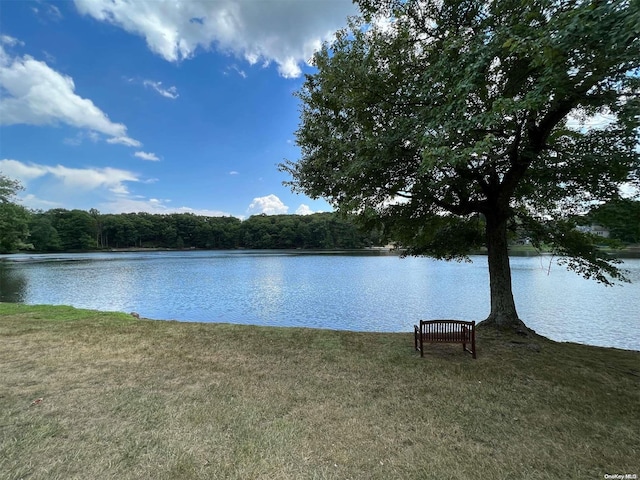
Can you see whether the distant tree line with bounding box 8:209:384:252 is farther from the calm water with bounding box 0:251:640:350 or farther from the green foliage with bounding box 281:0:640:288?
the green foliage with bounding box 281:0:640:288

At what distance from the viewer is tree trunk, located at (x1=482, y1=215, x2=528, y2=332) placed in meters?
7.54

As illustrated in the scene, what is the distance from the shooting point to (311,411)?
3.76 meters

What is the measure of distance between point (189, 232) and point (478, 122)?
101514 millimetres

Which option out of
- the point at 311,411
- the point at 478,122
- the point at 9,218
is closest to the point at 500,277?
the point at 478,122

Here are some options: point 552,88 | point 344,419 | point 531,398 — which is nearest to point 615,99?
point 552,88


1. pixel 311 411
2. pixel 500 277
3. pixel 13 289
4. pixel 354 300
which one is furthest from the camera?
pixel 13 289

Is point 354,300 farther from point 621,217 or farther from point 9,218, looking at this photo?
point 9,218

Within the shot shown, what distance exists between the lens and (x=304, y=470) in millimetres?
2695

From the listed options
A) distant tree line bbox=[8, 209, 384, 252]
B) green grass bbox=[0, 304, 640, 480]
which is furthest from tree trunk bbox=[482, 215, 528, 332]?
distant tree line bbox=[8, 209, 384, 252]

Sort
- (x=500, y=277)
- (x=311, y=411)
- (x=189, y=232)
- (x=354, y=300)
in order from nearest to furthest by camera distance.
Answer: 1. (x=311, y=411)
2. (x=500, y=277)
3. (x=354, y=300)
4. (x=189, y=232)

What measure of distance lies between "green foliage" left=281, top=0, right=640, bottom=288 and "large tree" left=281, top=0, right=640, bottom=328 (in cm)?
3

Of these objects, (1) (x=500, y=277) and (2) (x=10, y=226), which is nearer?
(1) (x=500, y=277)

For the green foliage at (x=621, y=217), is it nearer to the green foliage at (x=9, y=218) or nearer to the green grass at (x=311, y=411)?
the green grass at (x=311, y=411)

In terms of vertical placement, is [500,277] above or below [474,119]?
below
